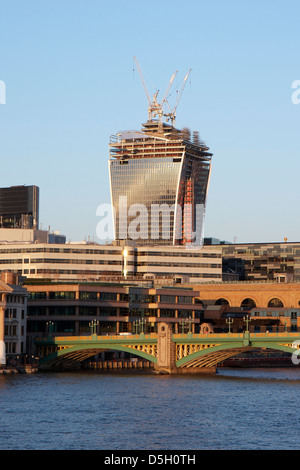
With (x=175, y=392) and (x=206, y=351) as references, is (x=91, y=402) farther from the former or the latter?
(x=206, y=351)

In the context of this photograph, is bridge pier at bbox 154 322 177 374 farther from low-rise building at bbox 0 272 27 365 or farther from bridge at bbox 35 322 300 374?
low-rise building at bbox 0 272 27 365

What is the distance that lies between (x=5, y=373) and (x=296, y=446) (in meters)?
87.6

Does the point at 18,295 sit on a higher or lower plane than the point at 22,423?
higher

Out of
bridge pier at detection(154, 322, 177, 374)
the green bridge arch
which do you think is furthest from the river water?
bridge pier at detection(154, 322, 177, 374)

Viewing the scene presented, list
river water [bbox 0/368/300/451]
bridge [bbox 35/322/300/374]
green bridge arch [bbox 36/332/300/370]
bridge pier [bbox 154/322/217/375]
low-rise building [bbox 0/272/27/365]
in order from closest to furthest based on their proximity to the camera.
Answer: river water [bbox 0/368/300/451]
green bridge arch [bbox 36/332/300/370]
bridge [bbox 35/322/300/374]
bridge pier [bbox 154/322/217/375]
low-rise building [bbox 0/272/27/365]

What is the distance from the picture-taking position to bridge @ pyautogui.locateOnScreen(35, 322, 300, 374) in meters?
173

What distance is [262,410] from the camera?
13025 centimetres

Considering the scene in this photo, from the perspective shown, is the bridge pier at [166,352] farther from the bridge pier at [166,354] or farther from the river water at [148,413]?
the river water at [148,413]

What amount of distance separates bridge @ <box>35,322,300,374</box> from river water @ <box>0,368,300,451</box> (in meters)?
5.98

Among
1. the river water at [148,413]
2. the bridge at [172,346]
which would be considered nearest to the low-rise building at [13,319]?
the bridge at [172,346]

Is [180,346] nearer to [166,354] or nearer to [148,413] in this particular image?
[166,354]

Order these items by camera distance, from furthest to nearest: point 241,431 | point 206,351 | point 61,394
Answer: point 206,351 < point 61,394 < point 241,431
